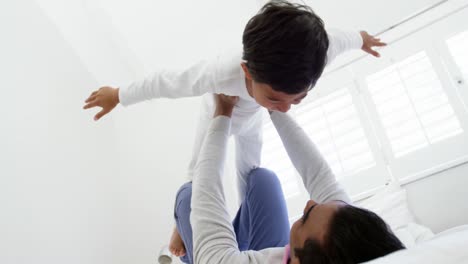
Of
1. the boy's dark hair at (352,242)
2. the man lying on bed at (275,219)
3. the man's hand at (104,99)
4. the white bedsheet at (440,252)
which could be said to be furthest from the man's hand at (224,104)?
the white bedsheet at (440,252)

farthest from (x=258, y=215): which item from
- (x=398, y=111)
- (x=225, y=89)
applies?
(x=398, y=111)

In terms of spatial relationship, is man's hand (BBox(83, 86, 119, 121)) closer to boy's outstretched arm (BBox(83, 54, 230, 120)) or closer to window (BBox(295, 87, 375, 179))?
boy's outstretched arm (BBox(83, 54, 230, 120))

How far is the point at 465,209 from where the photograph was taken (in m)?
1.35

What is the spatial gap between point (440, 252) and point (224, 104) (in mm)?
583

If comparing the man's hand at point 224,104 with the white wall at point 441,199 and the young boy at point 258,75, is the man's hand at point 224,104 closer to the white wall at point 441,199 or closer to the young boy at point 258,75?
the young boy at point 258,75

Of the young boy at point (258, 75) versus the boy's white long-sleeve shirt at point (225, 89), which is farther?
the boy's white long-sleeve shirt at point (225, 89)

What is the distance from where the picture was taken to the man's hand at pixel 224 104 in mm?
827

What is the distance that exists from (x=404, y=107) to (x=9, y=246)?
61.8 inches

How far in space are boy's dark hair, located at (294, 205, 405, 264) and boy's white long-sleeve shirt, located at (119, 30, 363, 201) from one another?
0.46m

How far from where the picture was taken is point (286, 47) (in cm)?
71

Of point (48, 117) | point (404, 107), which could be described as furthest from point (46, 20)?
point (404, 107)

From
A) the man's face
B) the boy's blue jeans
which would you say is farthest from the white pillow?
the man's face

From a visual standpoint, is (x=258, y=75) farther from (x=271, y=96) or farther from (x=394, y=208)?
(x=394, y=208)

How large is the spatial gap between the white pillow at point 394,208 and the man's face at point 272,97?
751 mm
